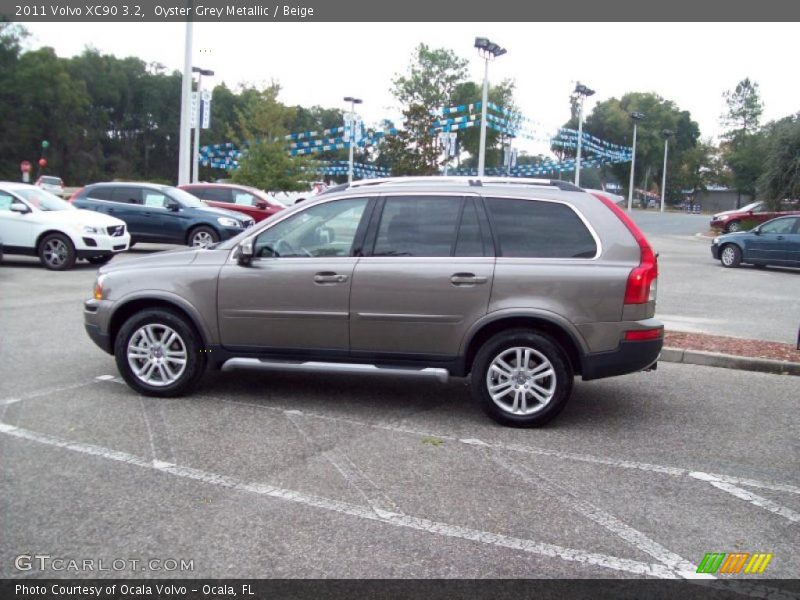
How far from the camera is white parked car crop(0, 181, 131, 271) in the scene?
49.4 ft

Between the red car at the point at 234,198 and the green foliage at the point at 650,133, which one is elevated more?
the green foliage at the point at 650,133

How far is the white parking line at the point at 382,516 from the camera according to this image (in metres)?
3.82

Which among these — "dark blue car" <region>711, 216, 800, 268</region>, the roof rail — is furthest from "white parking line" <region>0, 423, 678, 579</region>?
"dark blue car" <region>711, 216, 800, 268</region>

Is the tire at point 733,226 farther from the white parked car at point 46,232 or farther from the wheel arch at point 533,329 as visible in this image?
the wheel arch at point 533,329

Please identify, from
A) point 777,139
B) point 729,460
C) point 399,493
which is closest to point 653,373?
point 729,460

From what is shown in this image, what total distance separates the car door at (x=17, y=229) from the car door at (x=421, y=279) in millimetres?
11183

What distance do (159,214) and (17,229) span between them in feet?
12.4

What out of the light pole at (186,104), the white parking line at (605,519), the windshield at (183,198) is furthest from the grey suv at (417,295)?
the light pole at (186,104)

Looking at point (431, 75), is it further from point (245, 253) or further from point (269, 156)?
point (245, 253)

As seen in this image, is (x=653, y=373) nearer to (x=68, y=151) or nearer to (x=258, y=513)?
(x=258, y=513)

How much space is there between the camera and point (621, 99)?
4048 inches

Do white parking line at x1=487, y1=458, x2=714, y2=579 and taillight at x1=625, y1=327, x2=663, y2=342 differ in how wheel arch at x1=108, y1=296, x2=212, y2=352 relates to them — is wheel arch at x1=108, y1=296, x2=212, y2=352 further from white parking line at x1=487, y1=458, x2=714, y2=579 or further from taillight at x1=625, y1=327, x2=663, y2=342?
taillight at x1=625, y1=327, x2=663, y2=342

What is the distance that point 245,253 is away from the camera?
6332 mm

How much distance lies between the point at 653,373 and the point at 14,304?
28.6 ft
